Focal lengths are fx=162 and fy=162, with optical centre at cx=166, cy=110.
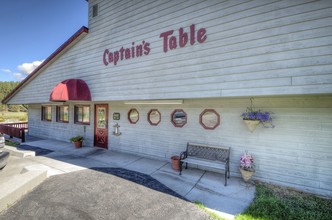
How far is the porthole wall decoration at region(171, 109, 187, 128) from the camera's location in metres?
6.64

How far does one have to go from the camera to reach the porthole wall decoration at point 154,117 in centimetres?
731

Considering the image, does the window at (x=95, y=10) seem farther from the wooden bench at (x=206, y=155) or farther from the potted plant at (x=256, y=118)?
the potted plant at (x=256, y=118)

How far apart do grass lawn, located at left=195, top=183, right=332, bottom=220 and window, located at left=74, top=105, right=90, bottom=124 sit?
330 inches

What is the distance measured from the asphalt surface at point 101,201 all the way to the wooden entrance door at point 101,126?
395cm

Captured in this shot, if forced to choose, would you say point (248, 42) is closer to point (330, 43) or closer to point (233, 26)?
point (233, 26)

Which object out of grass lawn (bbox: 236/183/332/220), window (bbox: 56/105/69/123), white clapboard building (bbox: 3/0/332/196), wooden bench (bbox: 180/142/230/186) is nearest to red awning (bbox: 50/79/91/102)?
white clapboard building (bbox: 3/0/332/196)

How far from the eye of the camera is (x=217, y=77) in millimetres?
4691

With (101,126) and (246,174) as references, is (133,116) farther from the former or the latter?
(246,174)

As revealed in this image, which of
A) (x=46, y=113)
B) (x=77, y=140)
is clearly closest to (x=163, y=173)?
(x=77, y=140)

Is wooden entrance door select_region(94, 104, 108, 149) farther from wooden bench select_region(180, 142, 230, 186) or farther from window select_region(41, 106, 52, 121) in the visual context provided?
window select_region(41, 106, 52, 121)

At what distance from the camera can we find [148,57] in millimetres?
6020

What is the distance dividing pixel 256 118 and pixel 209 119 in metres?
1.63

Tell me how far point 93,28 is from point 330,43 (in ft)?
28.6

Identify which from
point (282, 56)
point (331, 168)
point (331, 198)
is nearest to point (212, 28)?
point (282, 56)
